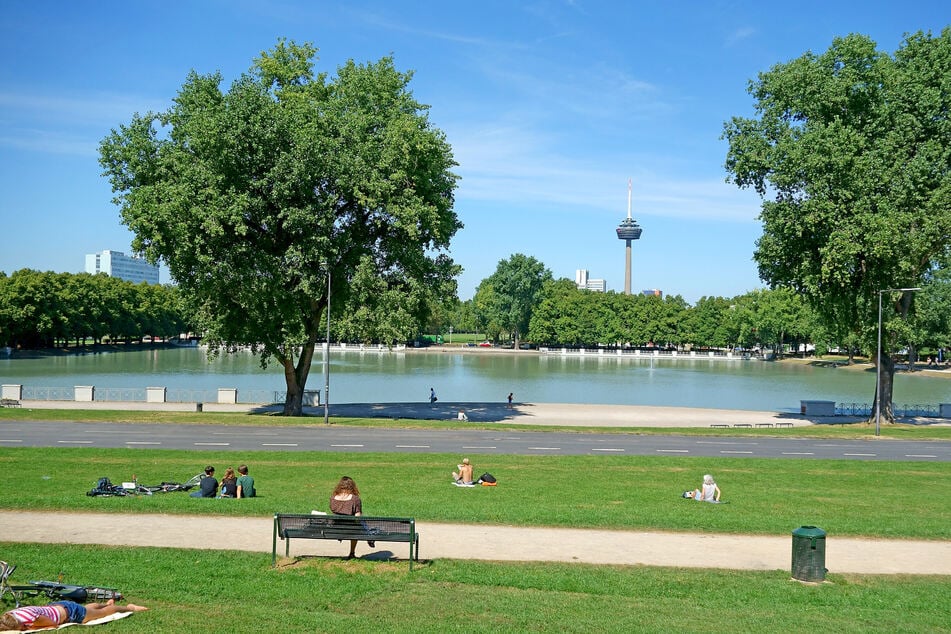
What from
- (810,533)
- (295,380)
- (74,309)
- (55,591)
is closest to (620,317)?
(74,309)

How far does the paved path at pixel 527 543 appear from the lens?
1465 centimetres

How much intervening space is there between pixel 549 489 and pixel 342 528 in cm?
999

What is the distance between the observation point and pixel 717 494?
21188mm

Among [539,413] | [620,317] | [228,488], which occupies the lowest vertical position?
[539,413]

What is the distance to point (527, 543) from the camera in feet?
51.4

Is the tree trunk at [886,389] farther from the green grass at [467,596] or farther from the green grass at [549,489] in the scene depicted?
the green grass at [467,596]

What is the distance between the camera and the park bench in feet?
43.5

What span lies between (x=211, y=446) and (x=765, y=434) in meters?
27.5

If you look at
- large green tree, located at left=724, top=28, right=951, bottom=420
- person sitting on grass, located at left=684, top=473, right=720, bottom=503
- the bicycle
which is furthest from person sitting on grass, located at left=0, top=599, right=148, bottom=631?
large green tree, located at left=724, top=28, right=951, bottom=420

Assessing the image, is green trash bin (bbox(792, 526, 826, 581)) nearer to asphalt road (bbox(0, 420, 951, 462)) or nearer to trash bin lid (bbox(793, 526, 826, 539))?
trash bin lid (bbox(793, 526, 826, 539))

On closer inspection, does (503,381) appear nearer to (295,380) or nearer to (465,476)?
(295,380)

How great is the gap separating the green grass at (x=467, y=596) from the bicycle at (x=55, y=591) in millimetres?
473

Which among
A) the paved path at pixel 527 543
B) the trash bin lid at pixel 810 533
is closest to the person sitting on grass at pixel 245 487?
the paved path at pixel 527 543

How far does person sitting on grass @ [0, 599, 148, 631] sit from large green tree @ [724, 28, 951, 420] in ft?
143
